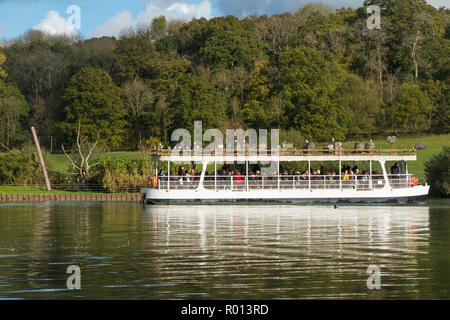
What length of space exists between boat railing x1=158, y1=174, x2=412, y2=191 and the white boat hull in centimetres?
50

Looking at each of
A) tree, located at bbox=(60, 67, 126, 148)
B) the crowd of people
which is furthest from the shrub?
tree, located at bbox=(60, 67, 126, 148)

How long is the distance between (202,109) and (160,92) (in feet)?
47.3

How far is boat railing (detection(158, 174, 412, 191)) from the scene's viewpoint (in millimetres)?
57000

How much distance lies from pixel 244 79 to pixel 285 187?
64303mm

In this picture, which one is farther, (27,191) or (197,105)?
(197,105)

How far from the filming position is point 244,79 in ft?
395

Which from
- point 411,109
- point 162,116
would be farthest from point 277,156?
point 162,116

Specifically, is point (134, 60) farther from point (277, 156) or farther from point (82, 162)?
point (277, 156)

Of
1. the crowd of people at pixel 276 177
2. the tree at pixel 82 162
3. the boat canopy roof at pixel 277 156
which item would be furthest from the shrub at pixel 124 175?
the boat canopy roof at pixel 277 156

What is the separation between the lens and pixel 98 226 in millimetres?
39281

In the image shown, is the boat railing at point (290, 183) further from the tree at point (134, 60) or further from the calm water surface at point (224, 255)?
the tree at point (134, 60)

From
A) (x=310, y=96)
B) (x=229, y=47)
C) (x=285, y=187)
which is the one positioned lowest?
(x=285, y=187)

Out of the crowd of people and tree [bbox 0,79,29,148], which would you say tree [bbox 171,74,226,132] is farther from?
the crowd of people

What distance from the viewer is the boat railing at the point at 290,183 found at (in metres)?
57.0
